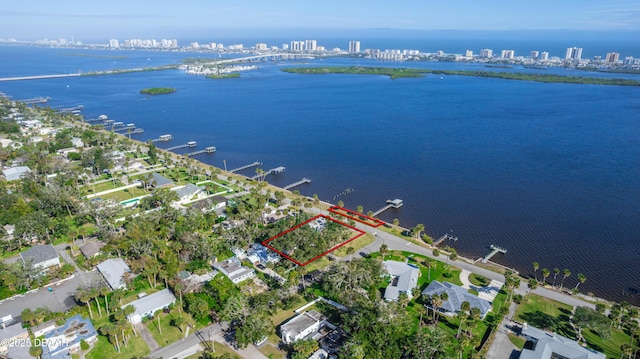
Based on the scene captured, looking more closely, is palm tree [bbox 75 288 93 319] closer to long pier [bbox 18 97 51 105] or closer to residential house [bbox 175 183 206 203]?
residential house [bbox 175 183 206 203]

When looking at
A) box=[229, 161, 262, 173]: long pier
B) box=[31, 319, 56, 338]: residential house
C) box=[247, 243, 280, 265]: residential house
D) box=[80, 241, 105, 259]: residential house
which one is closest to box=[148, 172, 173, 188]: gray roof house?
box=[229, 161, 262, 173]: long pier

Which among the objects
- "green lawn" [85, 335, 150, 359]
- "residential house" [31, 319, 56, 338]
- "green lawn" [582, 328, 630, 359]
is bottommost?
"green lawn" [85, 335, 150, 359]

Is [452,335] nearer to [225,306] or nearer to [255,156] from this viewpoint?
[225,306]

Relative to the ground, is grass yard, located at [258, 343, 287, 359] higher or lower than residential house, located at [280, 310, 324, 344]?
lower

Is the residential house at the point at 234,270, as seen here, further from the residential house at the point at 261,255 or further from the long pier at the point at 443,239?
the long pier at the point at 443,239

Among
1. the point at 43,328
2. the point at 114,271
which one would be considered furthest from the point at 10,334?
the point at 114,271

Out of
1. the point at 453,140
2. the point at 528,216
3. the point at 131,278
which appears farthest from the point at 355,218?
the point at 453,140

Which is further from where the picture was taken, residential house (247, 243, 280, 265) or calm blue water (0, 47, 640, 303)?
calm blue water (0, 47, 640, 303)

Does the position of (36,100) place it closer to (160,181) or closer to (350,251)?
(160,181)
